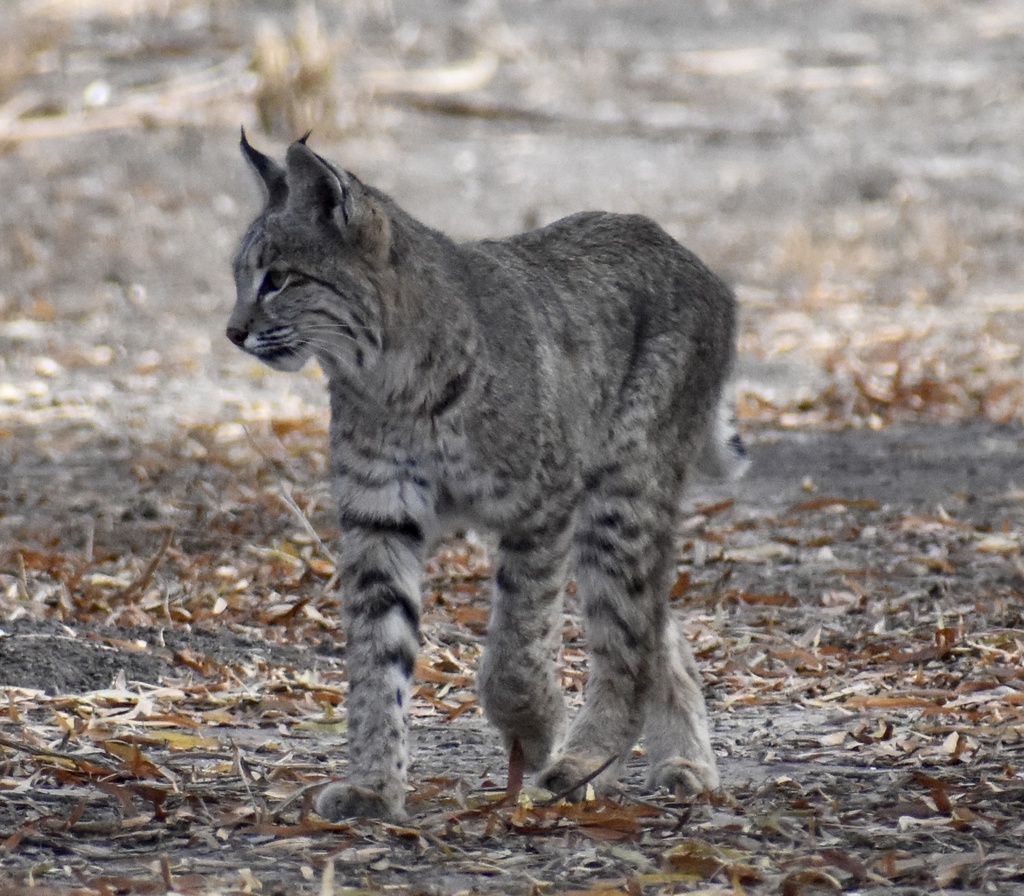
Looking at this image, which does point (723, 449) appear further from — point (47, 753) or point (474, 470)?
point (47, 753)

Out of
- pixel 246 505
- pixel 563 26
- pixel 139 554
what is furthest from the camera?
pixel 563 26

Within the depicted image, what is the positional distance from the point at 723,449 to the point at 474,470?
1305 millimetres

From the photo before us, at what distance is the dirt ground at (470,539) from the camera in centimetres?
451

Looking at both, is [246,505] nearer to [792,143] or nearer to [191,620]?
[191,620]

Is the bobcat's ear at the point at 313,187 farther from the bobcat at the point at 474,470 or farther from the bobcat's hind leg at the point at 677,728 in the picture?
the bobcat's hind leg at the point at 677,728

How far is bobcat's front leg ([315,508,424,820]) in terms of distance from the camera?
479 cm

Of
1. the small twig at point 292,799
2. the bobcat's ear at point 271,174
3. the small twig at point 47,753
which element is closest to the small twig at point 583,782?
the small twig at point 292,799

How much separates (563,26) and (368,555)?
21.3m

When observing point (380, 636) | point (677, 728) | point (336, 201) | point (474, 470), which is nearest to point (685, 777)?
point (677, 728)

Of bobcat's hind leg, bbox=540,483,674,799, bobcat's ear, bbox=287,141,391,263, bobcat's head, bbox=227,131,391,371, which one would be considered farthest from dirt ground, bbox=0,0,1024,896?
bobcat's ear, bbox=287,141,391,263

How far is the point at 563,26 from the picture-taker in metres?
25.3

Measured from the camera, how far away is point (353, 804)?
4648mm

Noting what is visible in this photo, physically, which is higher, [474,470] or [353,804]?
[474,470]

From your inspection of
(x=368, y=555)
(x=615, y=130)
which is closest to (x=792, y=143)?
(x=615, y=130)
